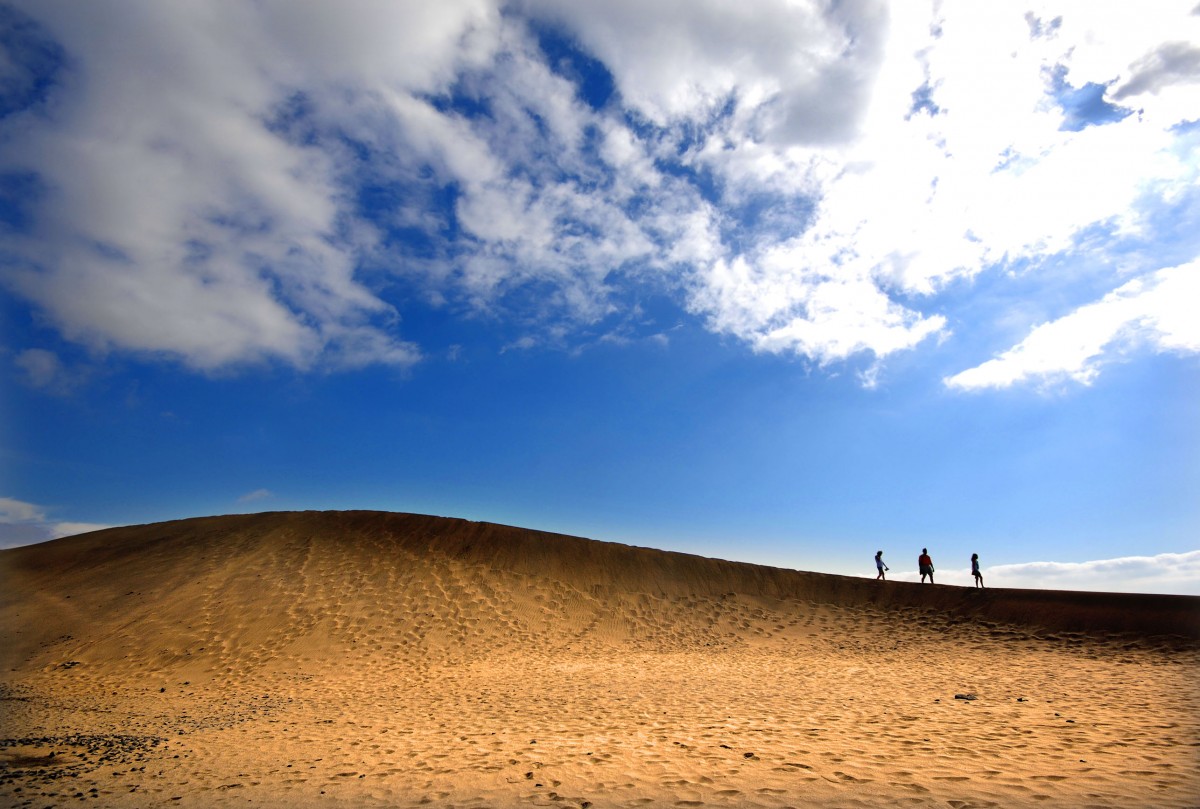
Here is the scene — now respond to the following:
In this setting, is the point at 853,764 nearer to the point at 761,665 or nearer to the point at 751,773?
the point at 751,773

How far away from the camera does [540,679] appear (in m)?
13.7

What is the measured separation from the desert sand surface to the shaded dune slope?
0.36 ft

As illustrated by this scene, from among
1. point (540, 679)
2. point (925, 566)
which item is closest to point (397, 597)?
point (540, 679)

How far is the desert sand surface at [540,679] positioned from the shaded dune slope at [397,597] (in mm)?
111

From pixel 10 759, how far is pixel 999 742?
13.1 metres

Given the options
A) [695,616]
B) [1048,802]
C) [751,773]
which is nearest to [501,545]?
[695,616]

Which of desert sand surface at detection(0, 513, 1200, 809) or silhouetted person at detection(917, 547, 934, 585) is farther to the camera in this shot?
silhouetted person at detection(917, 547, 934, 585)

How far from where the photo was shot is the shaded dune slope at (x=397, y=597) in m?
16.8

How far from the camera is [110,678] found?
14.2 meters

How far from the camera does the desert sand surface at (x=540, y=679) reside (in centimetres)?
614

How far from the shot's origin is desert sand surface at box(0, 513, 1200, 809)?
614 centimetres

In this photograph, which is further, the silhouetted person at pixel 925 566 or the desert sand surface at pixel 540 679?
the silhouetted person at pixel 925 566

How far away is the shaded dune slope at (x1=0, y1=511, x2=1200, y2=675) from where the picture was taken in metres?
16.8

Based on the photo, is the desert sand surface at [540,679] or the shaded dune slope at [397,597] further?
the shaded dune slope at [397,597]
